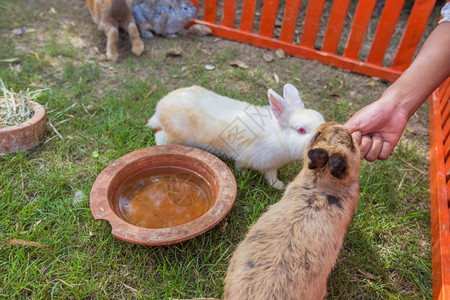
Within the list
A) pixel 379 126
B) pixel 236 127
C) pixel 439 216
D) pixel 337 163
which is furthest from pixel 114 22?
pixel 439 216

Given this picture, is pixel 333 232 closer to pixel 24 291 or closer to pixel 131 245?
pixel 131 245

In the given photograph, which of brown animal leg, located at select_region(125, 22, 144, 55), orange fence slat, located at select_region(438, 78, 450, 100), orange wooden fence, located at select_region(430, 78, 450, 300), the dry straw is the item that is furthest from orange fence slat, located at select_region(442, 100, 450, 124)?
the dry straw

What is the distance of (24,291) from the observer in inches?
98.0

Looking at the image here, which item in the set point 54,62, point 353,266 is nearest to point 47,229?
point 353,266

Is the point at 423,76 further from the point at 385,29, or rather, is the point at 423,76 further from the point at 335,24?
the point at 335,24

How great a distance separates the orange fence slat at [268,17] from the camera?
210 inches

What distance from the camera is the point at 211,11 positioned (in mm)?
5789

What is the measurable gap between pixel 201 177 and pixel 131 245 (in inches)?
31.8

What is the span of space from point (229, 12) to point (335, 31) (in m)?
1.66

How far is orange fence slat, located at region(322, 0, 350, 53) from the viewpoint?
495 cm

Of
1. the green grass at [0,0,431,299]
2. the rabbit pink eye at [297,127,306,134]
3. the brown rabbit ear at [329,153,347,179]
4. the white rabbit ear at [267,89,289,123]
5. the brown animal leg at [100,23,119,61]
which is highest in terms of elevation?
the brown rabbit ear at [329,153,347,179]

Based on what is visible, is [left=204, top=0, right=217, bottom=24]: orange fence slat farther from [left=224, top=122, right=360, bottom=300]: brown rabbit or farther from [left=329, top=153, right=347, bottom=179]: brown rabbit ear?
[left=329, top=153, right=347, bottom=179]: brown rabbit ear

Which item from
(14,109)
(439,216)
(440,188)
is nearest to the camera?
(439,216)

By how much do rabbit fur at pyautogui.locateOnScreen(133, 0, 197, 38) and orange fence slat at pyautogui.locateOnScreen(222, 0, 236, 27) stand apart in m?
0.52
